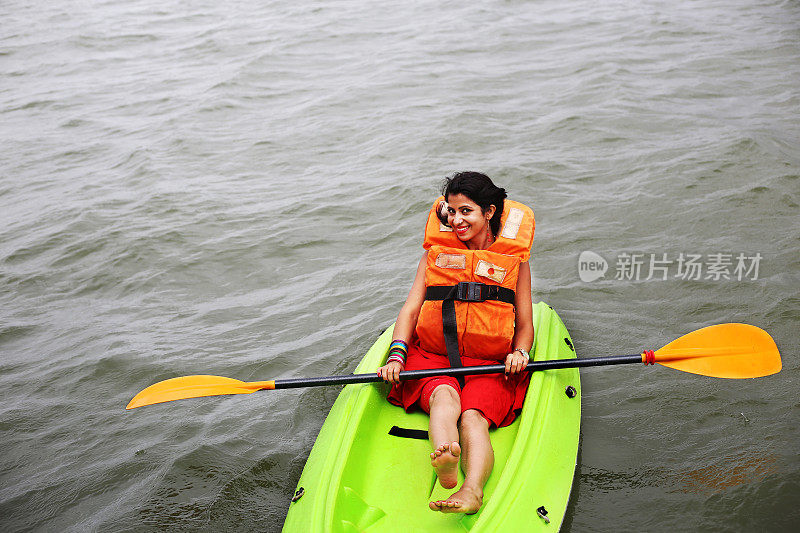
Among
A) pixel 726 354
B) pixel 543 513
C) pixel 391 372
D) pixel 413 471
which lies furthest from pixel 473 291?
pixel 726 354

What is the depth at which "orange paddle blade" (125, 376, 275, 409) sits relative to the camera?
321 cm

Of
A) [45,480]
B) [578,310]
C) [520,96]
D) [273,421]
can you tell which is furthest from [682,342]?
[520,96]

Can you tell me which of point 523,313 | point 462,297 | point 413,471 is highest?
point 462,297

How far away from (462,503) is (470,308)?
0.98 m

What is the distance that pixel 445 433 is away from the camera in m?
2.71

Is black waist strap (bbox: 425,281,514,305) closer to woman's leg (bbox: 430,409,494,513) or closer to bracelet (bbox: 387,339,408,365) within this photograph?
bracelet (bbox: 387,339,408,365)

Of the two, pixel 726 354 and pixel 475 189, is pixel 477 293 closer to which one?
pixel 475 189

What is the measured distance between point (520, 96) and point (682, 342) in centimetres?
553

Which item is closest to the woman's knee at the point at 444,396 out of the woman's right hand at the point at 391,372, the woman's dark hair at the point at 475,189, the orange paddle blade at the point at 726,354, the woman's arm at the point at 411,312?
the woman's right hand at the point at 391,372

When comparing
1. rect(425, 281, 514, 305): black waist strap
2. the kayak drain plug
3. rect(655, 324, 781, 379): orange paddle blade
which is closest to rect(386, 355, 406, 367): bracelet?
rect(425, 281, 514, 305): black waist strap

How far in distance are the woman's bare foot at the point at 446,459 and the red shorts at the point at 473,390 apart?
0.40 m

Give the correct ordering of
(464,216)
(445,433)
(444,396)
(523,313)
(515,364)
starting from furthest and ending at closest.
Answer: (523,313)
(464,216)
(515,364)
(444,396)
(445,433)

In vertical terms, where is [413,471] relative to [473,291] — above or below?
below

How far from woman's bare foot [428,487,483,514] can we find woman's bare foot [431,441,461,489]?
7 centimetres
